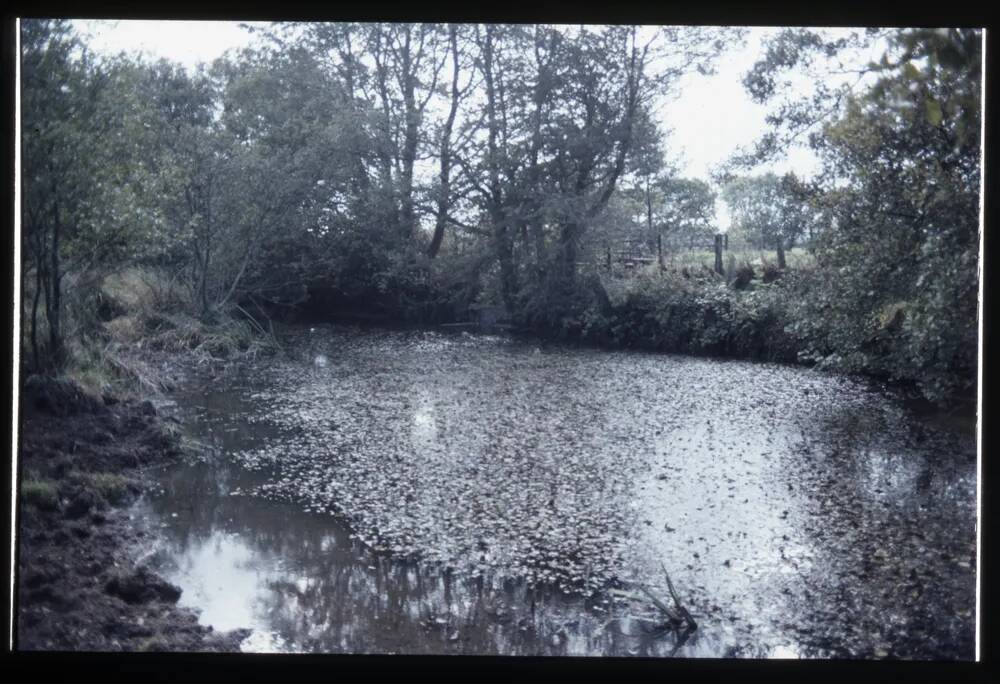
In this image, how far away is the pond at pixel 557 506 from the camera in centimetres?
246

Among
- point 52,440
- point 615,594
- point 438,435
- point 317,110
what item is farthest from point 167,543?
point 317,110

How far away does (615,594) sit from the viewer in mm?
2596

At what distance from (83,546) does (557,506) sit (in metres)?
1.68

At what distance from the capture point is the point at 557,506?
3.12 m

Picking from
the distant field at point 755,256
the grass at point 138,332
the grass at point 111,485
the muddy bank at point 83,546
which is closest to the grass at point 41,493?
the muddy bank at point 83,546

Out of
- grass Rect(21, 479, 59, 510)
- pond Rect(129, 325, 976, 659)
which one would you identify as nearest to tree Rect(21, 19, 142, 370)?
grass Rect(21, 479, 59, 510)

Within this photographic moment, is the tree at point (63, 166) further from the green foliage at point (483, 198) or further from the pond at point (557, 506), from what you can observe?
the pond at point (557, 506)

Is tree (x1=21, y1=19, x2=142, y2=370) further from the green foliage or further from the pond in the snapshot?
the pond

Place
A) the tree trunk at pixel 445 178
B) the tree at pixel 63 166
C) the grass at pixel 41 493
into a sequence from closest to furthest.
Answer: the grass at pixel 41 493 < the tree at pixel 63 166 < the tree trunk at pixel 445 178

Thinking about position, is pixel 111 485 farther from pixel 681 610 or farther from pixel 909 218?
pixel 909 218

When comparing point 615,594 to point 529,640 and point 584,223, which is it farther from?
point 584,223

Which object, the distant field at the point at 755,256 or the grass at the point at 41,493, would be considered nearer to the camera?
the grass at the point at 41,493

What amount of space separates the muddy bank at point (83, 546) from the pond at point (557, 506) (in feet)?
0.38

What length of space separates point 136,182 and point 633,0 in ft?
7.26
